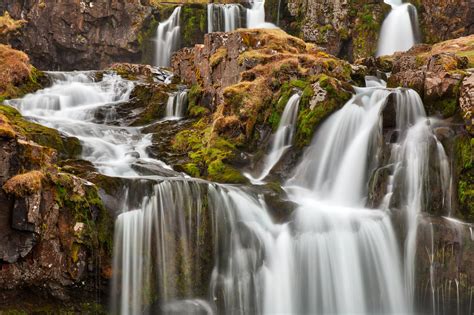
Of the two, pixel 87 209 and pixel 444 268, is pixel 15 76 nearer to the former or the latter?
pixel 87 209

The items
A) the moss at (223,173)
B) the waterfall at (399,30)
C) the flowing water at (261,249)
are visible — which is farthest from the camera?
the waterfall at (399,30)

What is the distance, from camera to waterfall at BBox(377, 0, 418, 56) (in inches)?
1003

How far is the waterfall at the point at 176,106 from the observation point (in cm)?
1747


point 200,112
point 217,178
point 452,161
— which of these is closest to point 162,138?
point 200,112

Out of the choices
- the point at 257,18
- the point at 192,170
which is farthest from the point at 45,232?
the point at 257,18

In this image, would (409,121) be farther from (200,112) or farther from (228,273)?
(200,112)

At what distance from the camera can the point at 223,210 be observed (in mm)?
9852

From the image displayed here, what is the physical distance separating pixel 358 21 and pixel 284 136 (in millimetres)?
16299

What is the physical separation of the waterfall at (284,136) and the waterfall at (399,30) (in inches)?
555

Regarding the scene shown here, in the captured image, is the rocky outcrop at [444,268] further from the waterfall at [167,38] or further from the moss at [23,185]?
the waterfall at [167,38]

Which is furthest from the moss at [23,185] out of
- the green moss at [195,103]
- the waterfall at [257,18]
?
the waterfall at [257,18]

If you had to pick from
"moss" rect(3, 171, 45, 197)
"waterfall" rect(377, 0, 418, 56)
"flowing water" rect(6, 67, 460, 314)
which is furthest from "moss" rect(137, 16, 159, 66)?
"moss" rect(3, 171, 45, 197)

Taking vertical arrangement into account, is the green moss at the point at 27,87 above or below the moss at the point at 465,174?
above

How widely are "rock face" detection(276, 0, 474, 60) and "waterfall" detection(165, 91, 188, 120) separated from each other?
12300 mm
